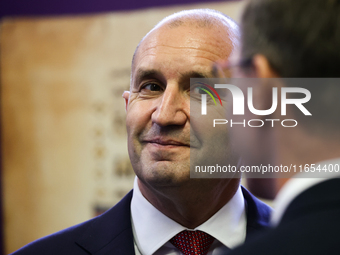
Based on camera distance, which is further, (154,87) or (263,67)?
(154,87)

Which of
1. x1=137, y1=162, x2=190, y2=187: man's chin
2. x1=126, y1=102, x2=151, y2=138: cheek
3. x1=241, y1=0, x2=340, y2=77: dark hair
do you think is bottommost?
x1=137, y1=162, x2=190, y2=187: man's chin

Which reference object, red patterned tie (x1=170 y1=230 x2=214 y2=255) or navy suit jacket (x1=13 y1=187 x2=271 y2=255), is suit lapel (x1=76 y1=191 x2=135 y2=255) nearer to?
navy suit jacket (x1=13 y1=187 x2=271 y2=255)

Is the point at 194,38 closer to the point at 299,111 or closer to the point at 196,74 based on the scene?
the point at 196,74

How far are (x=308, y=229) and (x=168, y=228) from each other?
2.83 ft

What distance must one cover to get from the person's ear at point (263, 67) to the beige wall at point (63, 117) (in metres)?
2.22

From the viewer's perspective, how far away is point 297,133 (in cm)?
72

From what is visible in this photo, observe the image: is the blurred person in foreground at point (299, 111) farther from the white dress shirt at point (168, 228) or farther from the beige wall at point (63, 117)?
the beige wall at point (63, 117)

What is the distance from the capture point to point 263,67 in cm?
72

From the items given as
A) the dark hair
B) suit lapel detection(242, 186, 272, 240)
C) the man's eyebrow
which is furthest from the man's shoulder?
the dark hair

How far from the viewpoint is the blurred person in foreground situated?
0.63m

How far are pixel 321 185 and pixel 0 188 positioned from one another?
3.04m

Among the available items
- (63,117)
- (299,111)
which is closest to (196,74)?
(299,111)

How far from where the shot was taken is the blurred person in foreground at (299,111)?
0.63 meters

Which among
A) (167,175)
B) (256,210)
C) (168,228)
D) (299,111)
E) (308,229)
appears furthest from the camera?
(256,210)
